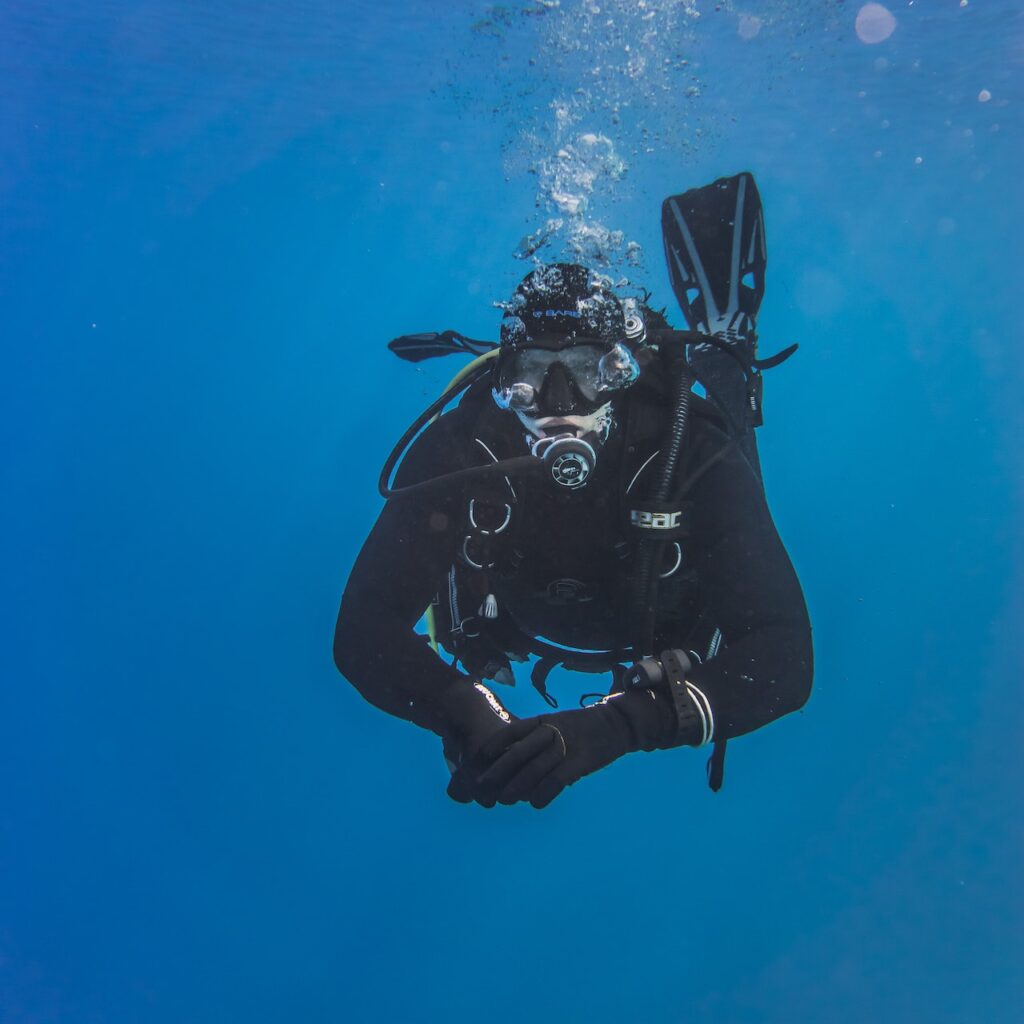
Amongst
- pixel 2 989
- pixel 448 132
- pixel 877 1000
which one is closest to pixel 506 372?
pixel 877 1000

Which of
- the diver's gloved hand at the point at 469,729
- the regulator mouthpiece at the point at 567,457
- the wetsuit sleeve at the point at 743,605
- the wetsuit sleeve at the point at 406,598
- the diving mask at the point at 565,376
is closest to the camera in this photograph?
the diver's gloved hand at the point at 469,729

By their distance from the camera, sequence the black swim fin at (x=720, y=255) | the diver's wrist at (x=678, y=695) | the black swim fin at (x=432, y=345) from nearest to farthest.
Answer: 1. the diver's wrist at (x=678, y=695)
2. the black swim fin at (x=432, y=345)
3. the black swim fin at (x=720, y=255)

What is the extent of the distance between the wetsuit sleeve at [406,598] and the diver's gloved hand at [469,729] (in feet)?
0.09

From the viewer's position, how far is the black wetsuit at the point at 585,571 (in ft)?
8.59

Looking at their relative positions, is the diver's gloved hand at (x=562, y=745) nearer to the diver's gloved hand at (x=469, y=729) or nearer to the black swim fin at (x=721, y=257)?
the diver's gloved hand at (x=469, y=729)

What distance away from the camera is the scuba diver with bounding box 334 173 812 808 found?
96.2 inches

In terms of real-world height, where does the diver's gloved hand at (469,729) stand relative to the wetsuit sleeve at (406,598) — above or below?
Answer: below

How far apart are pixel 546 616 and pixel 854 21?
973 cm

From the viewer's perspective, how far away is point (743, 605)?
Result: 275 centimetres

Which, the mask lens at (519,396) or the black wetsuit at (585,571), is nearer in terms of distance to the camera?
the black wetsuit at (585,571)

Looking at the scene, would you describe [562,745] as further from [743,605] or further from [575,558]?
[575,558]

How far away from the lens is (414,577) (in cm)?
303

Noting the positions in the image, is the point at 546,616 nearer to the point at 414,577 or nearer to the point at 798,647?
the point at 414,577

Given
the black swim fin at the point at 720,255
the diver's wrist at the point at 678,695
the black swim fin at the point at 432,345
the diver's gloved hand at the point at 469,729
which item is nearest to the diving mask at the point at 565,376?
the black swim fin at the point at 432,345
